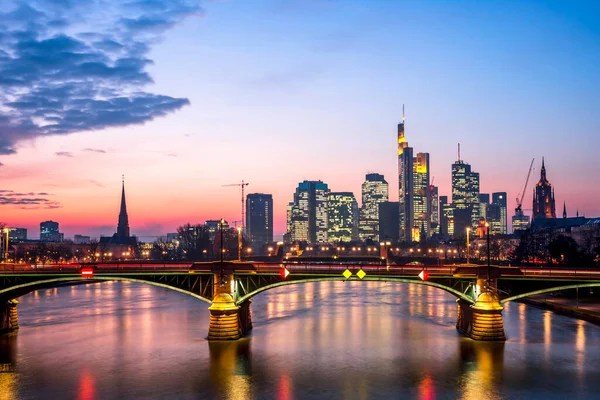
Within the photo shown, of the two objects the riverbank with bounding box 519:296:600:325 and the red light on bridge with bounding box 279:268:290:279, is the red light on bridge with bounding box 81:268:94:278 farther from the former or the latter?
the riverbank with bounding box 519:296:600:325

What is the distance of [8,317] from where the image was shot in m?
86.6

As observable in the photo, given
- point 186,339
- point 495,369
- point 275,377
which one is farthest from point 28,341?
point 495,369

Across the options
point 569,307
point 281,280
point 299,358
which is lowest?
point 299,358

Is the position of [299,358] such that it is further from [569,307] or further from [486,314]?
[569,307]

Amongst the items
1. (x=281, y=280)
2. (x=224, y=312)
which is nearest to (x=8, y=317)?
(x=224, y=312)

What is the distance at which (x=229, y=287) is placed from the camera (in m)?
78.7

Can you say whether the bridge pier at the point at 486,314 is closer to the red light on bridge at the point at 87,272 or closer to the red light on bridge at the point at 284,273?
the red light on bridge at the point at 284,273

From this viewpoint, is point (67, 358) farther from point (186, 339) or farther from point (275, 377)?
point (275, 377)

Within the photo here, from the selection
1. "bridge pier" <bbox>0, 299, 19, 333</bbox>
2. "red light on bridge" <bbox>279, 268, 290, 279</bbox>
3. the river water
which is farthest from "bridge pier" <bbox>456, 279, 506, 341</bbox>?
"bridge pier" <bbox>0, 299, 19, 333</bbox>

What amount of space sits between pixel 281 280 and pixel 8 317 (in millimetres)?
36782

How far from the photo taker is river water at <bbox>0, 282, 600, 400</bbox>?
187 feet

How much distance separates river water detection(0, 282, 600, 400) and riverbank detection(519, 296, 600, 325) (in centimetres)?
155

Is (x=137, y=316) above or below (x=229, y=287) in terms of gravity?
below

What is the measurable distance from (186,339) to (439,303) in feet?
211
